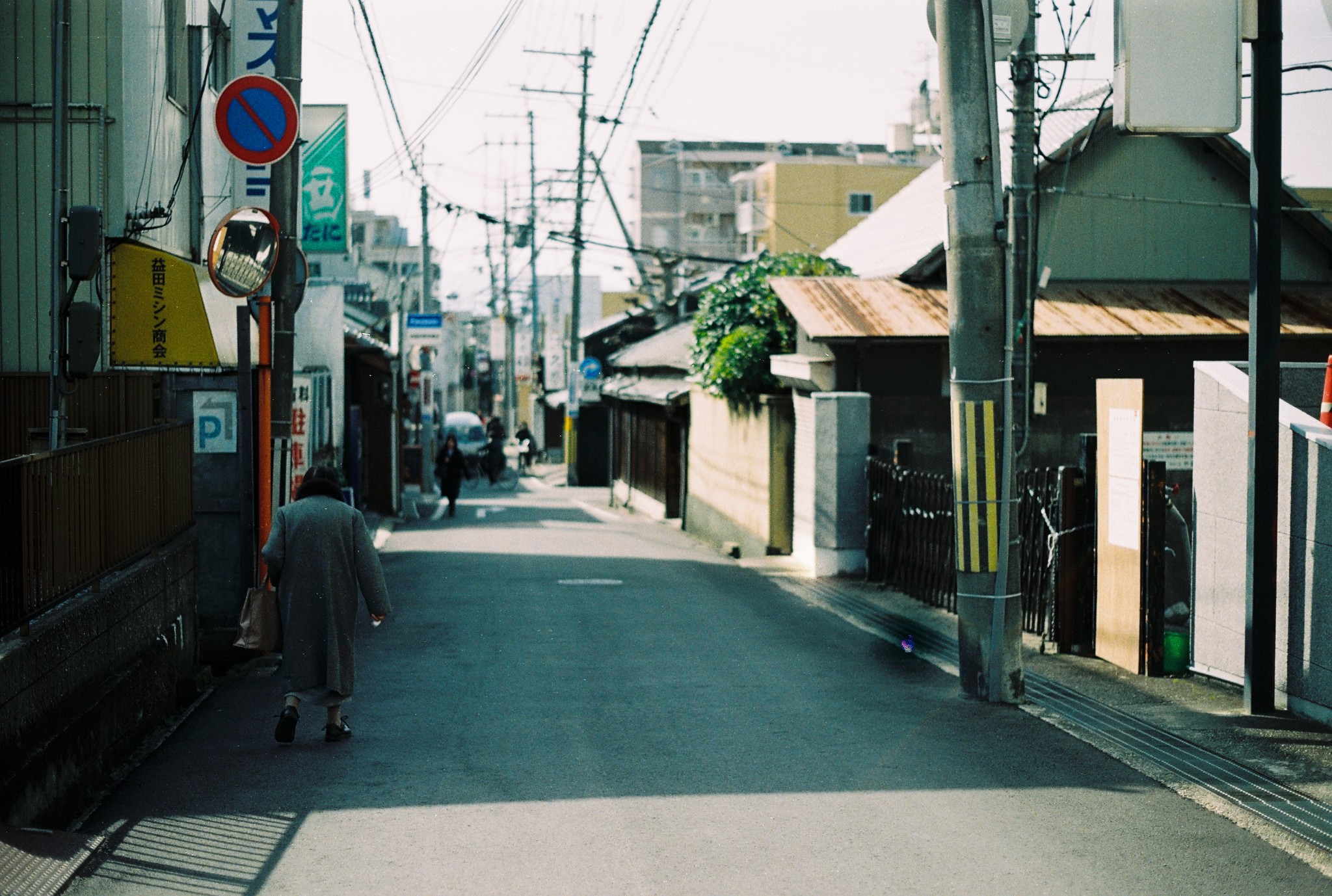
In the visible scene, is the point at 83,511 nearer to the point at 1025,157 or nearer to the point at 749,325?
the point at 1025,157

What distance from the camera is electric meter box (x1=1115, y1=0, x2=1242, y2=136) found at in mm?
8719

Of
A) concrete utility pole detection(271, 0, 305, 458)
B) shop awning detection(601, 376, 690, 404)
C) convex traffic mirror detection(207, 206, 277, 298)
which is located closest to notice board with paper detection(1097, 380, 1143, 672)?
convex traffic mirror detection(207, 206, 277, 298)

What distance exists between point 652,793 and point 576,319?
132 feet

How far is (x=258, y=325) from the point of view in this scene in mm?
11422

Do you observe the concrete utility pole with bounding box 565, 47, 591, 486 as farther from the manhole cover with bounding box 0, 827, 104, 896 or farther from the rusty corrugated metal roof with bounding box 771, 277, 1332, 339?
the manhole cover with bounding box 0, 827, 104, 896

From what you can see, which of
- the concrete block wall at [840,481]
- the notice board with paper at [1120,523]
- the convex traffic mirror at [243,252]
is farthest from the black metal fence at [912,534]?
the convex traffic mirror at [243,252]

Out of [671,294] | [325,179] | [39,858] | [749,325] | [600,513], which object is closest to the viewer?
[39,858]

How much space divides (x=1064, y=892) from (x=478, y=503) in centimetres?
3210

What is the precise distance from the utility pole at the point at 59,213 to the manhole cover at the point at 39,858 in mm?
4132

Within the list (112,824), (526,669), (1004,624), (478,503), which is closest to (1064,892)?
(1004,624)

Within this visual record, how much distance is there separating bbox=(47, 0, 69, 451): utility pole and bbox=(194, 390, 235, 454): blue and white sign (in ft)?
5.35

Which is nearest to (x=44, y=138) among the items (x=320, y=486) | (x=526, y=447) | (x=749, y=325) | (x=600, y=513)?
(x=320, y=486)

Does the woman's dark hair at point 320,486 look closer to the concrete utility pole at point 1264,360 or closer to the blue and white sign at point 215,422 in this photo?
the blue and white sign at point 215,422

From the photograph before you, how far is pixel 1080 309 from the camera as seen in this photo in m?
18.0
